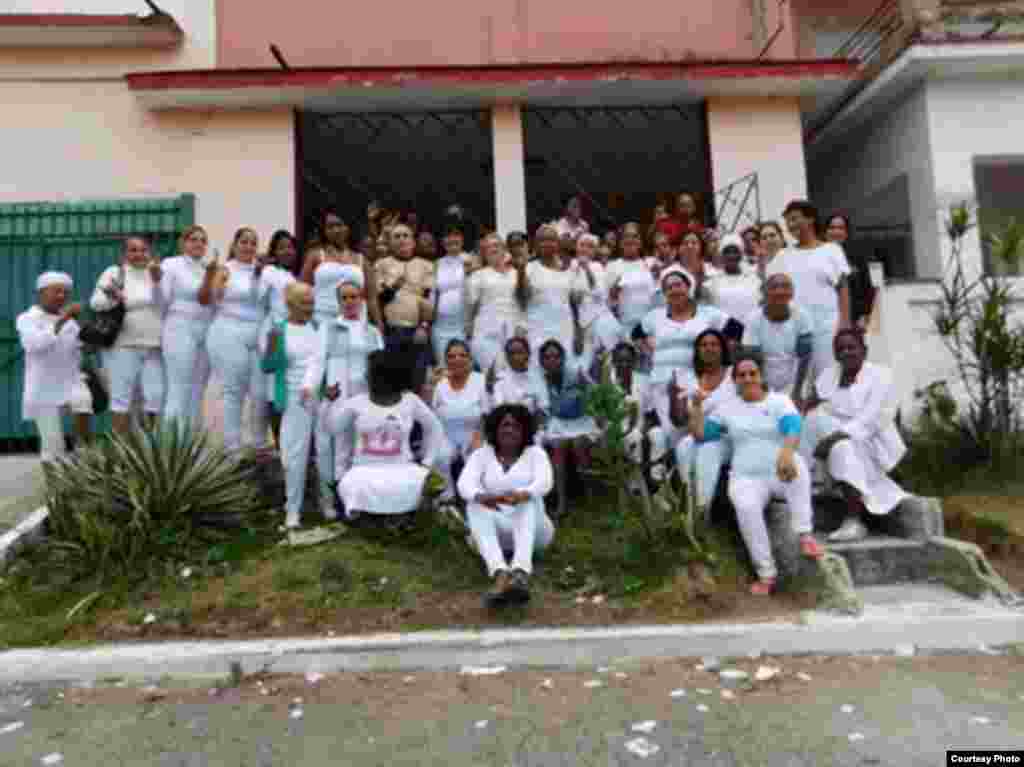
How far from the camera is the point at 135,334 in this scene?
546cm

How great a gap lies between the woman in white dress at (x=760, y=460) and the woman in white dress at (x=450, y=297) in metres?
2.05

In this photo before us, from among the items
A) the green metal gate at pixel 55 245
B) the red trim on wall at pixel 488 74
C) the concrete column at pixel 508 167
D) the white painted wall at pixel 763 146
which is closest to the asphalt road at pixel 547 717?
the green metal gate at pixel 55 245

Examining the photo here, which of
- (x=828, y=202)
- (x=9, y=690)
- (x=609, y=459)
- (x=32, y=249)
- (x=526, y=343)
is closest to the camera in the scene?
(x=9, y=690)

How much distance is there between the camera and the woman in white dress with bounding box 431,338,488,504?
522cm

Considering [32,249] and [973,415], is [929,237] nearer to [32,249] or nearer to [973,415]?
[973,415]

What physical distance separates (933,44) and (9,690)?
385 inches

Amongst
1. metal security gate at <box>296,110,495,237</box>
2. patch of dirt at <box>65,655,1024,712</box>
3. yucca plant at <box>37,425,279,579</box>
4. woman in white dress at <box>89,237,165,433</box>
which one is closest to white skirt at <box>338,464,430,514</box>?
yucca plant at <box>37,425,279,579</box>

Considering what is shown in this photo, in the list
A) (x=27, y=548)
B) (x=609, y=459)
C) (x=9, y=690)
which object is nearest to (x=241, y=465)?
(x=27, y=548)

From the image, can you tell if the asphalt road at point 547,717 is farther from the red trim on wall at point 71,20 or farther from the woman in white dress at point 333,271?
the red trim on wall at point 71,20

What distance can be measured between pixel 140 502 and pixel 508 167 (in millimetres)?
5575

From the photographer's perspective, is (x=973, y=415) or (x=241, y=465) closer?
(x=241, y=465)

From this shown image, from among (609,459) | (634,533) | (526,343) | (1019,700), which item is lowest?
(1019,700)

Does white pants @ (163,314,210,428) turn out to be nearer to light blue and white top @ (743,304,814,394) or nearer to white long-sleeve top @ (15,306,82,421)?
white long-sleeve top @ (15,306,82,421)

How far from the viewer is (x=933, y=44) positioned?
26.7 feet
